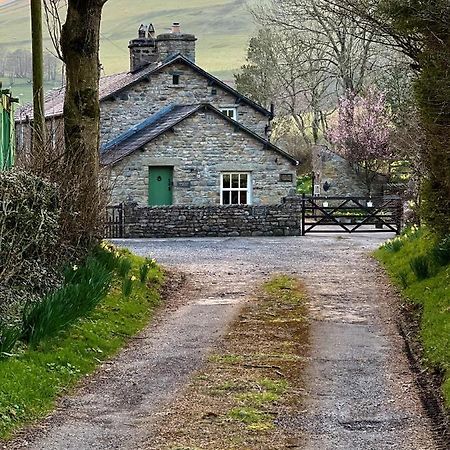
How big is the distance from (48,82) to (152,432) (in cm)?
8157

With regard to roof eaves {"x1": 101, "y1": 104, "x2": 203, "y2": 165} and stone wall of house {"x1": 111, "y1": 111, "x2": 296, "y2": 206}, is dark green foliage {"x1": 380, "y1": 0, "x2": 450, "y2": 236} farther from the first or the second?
stone wall of house {"x1": 111, "y1": 111, "x2": 296, "y2": 206}

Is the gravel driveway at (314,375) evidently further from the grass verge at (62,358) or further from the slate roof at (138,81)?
the slate roof at (138,81)

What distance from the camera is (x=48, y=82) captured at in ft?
287

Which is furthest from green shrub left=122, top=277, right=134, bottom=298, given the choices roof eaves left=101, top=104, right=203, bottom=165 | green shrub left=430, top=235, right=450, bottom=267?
roof eaves left=101, top=104, right=203, bottom=165

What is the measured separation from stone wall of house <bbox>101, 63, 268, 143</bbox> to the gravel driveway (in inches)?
798

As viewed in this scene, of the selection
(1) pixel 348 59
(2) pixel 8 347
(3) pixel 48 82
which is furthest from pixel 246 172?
(3) pixel 48 82

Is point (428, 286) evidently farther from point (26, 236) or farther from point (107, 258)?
point (26, 236)

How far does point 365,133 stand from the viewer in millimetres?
50875

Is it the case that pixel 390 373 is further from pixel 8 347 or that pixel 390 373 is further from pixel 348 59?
pixel 348 59

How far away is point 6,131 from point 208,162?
14.2 m

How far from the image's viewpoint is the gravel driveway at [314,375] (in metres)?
8.46

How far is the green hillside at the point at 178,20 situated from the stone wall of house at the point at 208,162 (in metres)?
77.7

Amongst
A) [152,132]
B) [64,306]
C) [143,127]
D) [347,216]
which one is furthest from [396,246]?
[143,127]

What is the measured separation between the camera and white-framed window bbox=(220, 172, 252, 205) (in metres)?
37.5
